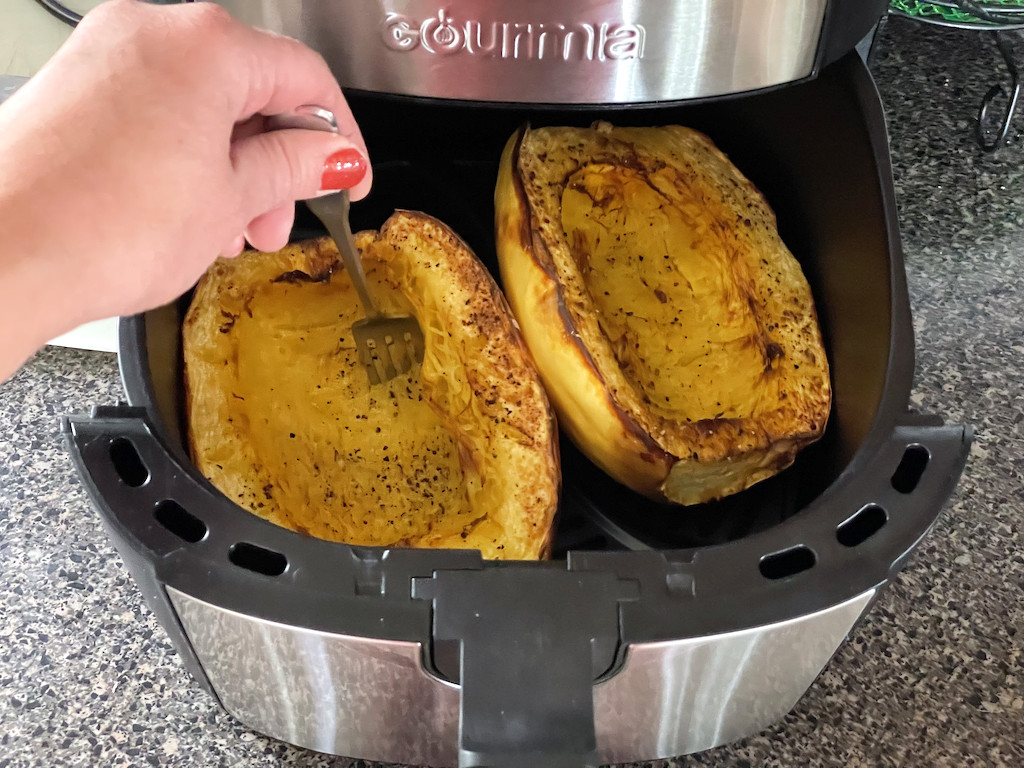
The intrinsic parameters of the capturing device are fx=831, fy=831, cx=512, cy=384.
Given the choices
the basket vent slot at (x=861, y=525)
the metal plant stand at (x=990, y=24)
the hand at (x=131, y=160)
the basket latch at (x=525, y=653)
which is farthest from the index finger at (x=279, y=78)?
the metal plant stand at (x=990, y=24)

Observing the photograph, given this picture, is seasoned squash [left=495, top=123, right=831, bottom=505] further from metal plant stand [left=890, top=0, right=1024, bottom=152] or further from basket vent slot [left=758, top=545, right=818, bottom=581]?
metal plant stand [left=890, top=0, right=1024, bottom=152]

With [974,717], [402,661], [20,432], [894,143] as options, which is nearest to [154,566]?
[402,661]

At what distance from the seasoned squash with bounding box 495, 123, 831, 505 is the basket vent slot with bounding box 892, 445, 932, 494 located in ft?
0.45

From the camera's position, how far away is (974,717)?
0.53 meters

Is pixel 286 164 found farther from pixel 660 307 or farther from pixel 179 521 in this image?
pixel 660 307

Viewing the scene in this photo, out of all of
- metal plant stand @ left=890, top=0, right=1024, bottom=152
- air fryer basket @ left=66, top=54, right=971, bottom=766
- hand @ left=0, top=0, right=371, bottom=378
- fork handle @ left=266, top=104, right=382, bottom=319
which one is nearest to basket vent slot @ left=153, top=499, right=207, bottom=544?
air fryer basket @ left=66, top=54, right=971, bottom=766

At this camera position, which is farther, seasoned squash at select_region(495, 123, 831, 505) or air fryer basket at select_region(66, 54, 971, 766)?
seasoned squash at select_region(495, 123, 831, 505)

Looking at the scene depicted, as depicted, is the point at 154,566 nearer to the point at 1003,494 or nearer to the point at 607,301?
the point at 607,301

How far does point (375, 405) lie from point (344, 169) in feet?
0.70

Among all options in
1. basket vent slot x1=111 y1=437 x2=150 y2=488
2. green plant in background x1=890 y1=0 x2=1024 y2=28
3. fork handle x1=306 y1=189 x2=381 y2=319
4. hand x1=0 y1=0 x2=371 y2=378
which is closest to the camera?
hand x1=0 y1=0 x2=371 y2=378

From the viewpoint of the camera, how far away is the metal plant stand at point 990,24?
0.77 m

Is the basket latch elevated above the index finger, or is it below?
below

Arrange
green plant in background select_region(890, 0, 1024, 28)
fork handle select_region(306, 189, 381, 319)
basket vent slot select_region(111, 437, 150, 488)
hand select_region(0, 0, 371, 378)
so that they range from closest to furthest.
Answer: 1. hand select_region(0, 0, 371, 378)
2. basket vent slot select_region(111, 437, 150, 488)
3. fork handle select_region(306, 189, 381, 319)
4. green plant in background select_region(890, 0, 1024, 28)

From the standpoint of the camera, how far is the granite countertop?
52cm
